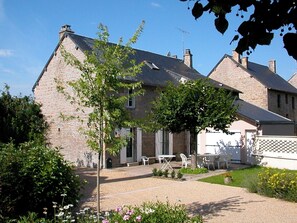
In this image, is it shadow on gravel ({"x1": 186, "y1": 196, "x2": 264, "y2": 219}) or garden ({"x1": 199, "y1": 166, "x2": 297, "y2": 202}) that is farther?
garden ({"x1": 199, "y1": 166, "x2": 297, "y2": 202})

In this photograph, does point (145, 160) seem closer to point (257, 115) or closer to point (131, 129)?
point (131, 129)

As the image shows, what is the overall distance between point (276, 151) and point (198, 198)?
9866mm

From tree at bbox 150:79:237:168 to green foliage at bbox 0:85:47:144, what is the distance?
6321mm

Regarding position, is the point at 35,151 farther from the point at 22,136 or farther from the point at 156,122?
the point at 22,136

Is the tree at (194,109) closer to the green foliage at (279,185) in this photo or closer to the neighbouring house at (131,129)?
the neighbouring house at (131,129)

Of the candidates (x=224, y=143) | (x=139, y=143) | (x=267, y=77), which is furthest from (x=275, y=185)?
(x=267, y=77)

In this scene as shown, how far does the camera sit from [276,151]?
62.1ft

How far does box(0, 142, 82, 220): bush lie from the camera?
6734mm

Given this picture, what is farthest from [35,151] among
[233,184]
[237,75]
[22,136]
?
[237,75]

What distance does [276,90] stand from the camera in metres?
31.1

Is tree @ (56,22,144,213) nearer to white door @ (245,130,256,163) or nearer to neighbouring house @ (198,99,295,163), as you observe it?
neighbouring house @ (198,99,295,163)

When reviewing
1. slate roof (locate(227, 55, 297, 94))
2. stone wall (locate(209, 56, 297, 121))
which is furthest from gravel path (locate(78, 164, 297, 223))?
slate roof (locate(227, 55, 297, 94))

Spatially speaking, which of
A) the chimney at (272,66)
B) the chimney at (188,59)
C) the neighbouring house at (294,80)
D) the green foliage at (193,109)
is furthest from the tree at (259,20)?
the neighbouring house at (294,80)

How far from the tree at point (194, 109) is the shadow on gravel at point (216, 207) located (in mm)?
6254
